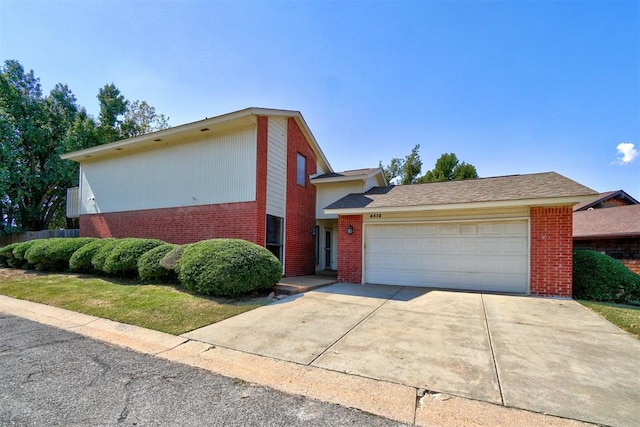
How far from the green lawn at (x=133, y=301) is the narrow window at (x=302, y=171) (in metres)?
6.40

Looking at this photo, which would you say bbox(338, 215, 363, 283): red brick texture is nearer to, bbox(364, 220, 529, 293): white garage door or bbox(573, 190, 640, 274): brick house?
bbox(364, 220, 529, 293): white garage door

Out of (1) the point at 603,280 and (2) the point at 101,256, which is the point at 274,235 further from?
(1) the point at 603,280

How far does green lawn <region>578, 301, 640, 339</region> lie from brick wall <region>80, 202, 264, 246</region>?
8839 mm

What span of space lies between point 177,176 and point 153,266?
15.0 ft

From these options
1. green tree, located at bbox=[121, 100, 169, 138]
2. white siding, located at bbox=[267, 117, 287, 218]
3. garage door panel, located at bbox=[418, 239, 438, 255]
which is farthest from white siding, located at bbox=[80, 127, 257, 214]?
green tree, located at bbox=[121, 100, 169, 138]

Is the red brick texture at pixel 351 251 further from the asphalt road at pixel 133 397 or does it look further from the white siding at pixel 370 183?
the asphalt road at pixel 133 397

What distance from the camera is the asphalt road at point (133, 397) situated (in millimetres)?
2662

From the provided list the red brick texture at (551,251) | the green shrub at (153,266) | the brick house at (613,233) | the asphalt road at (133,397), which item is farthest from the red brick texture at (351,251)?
the brick house at (613,233)

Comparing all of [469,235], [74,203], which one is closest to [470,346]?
[469,235]

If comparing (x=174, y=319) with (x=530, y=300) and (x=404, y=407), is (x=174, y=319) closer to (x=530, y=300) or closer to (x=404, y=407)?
(x=404, y=407)

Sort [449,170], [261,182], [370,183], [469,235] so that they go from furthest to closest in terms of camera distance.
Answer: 1. [449,170]
2. [370,183]
3. [261,182]
4. [469,235]

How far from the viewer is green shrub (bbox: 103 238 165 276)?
8688 mm

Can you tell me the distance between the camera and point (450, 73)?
10.8 metres

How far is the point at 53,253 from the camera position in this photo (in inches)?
402
